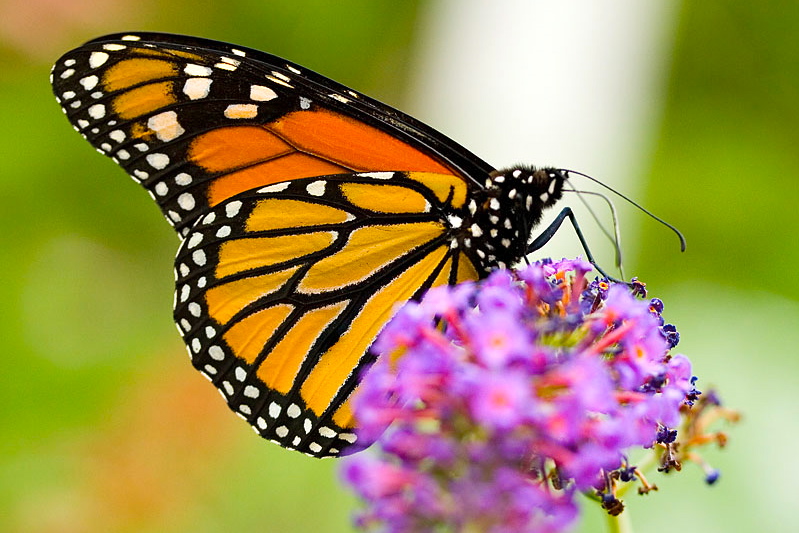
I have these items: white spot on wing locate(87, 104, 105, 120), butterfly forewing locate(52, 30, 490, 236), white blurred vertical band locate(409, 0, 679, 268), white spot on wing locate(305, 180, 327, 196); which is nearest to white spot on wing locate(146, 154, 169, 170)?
butterfly forewing locate(52, 30, 490, 236)

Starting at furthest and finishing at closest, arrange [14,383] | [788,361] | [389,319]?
[14,383] < [788,361] < [389,319]

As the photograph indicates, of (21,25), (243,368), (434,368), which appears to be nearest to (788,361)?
(243,368)

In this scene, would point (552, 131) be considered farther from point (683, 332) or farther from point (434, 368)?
point (434, 368)

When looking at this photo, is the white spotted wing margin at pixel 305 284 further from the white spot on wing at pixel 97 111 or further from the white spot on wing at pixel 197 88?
the white spot on wing at pixel 97 111

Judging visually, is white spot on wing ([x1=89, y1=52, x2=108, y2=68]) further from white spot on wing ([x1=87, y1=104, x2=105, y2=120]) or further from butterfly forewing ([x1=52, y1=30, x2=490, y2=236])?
white spot on wing ([x1=87, y1=104, x2=105, y2=120])

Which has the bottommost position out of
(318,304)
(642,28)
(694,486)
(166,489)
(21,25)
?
(166,489)

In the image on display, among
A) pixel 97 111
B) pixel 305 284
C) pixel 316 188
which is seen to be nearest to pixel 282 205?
pixel 316 188
